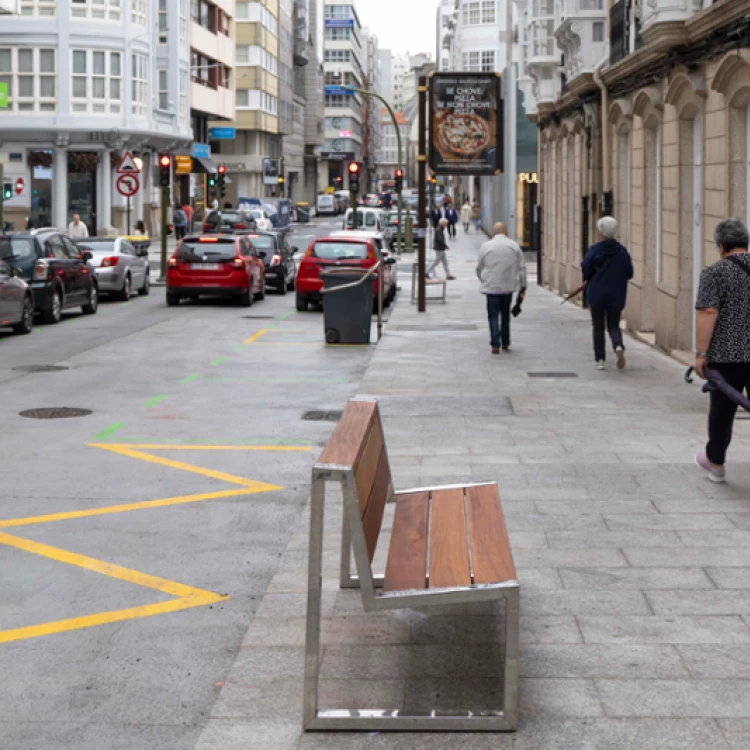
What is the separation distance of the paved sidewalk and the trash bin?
26.0 ft

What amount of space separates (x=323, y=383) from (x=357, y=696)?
10.8 metres

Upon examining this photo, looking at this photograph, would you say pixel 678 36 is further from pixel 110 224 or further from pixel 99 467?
pixel 110 224

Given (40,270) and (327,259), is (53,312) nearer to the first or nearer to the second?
(40,270)

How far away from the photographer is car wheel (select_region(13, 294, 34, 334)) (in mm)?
22438

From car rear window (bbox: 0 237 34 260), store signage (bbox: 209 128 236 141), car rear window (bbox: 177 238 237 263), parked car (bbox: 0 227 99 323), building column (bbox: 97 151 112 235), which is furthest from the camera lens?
store signage (bbox: 209 128 236 141)

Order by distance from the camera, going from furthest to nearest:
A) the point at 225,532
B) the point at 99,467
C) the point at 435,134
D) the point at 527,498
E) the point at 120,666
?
the point at 435,134 → the point at 99,467 → the point at 527,498 → the point at 225,532 → the point at 120,666

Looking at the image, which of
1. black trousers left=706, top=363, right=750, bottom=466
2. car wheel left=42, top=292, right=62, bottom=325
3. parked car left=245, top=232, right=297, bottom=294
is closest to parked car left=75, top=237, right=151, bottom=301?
parked car left=245, top=232, right=297, bottom=294

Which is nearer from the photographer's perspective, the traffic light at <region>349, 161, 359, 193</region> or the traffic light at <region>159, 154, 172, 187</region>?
the traffic light at <region>159, 154, 172, 187</region>

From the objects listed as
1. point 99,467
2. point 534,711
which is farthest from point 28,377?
point 534,711

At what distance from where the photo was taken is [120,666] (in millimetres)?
5621

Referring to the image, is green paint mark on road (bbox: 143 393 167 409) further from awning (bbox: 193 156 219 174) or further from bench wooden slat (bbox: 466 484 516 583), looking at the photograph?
awning (bbox: 193 156 219 174)

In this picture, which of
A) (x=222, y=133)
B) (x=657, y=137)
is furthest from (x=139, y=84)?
(x=657, y=137)

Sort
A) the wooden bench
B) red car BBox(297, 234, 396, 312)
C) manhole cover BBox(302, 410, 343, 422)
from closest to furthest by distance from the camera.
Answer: the wooden bench, manhole cover BBox(302, 410, 343, 422), red car BBox(297, 234, 396, 312)

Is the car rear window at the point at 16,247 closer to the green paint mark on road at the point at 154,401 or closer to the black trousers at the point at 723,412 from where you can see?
the green paint mark on road at the point at 154,401
